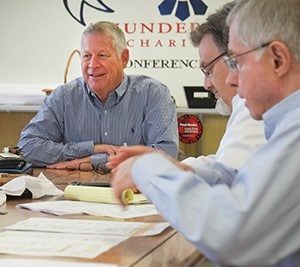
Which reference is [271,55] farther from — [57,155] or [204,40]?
[57,155]

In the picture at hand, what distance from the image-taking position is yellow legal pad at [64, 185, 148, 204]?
204 cm

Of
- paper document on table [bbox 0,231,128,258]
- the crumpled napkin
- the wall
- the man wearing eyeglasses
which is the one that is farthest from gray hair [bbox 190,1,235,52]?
the wall

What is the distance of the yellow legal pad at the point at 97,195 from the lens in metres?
2.04

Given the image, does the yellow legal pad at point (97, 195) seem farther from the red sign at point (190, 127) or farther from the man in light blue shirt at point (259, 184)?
the red sign at point (190, 127)

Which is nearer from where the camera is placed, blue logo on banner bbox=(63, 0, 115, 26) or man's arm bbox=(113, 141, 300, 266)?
man's arm bbox=(113, 141, 300, 266)

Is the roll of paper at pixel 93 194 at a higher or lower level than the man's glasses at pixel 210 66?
lower

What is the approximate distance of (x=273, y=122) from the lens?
49.9 inches

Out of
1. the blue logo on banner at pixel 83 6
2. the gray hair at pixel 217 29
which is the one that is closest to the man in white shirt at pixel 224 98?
the gray hair at pixel 217 29

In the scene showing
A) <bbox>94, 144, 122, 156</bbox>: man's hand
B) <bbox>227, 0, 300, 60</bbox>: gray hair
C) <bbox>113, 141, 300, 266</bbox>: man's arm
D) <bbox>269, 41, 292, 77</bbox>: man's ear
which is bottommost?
<bbox>94, 144, 122, 156</bbox>: man's hand

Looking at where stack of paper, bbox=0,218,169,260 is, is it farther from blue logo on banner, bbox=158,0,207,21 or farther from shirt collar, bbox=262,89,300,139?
blue logo on banner, bbox=158,0,207,21

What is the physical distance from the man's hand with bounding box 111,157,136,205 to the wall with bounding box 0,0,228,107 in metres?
3.32

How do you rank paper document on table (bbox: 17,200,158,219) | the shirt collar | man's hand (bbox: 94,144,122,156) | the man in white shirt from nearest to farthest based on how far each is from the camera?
the shirt collar, paper document on table (bbox: 17,200,158,219), the man in white shirt, man's hand (bbox: 94,144,122,156)

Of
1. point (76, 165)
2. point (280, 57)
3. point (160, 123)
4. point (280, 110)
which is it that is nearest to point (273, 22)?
point (280, 57)

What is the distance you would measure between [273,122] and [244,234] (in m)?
0.28
